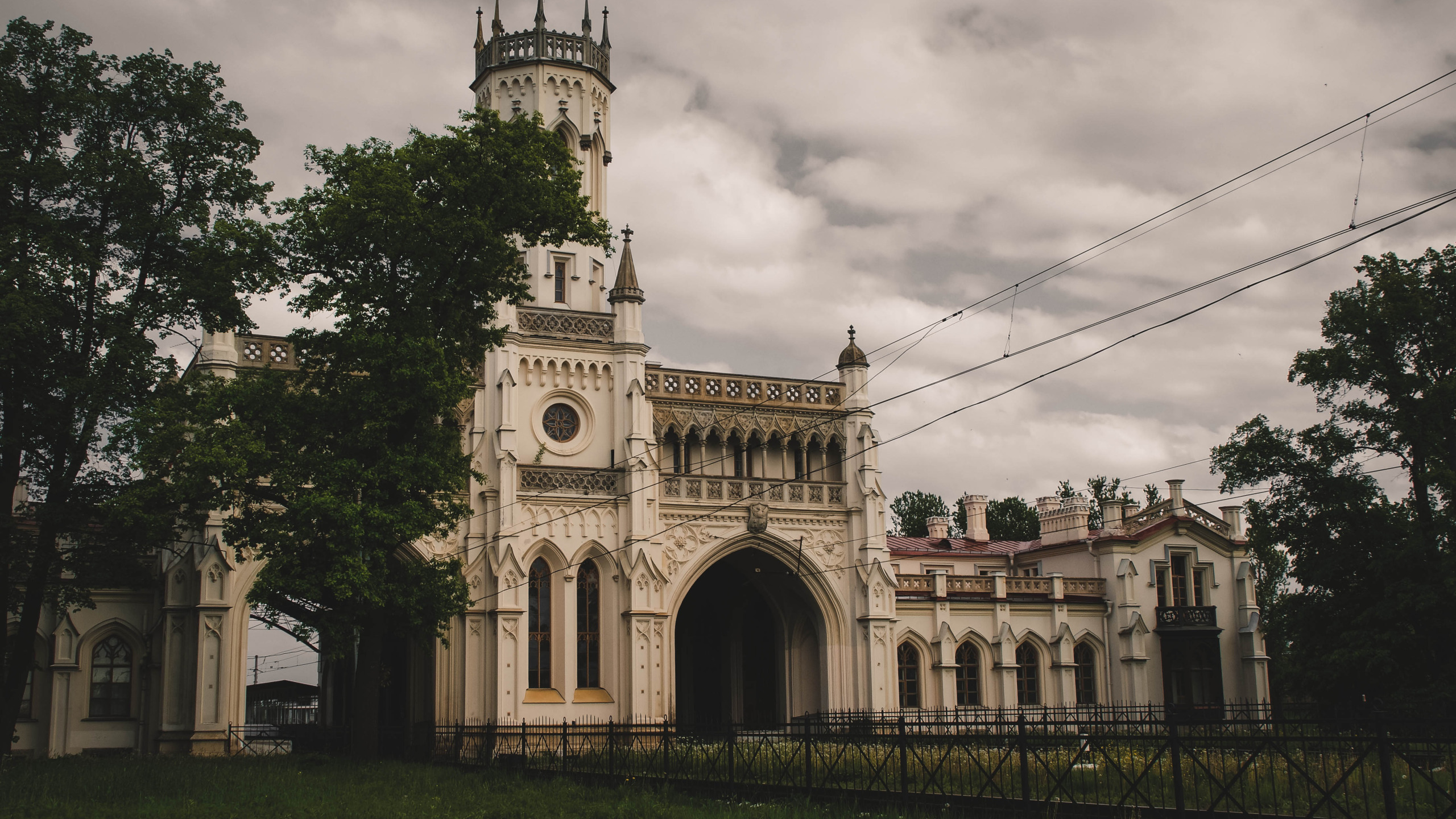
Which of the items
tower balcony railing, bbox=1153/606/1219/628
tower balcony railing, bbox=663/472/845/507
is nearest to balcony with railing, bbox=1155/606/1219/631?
tower balcony railing, bbox=1153/606/1219/628

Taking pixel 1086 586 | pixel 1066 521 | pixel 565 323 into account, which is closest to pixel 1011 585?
pixel 1086 586

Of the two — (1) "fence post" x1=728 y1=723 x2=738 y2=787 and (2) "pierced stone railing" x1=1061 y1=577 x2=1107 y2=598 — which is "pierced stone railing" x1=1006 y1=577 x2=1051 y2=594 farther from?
(1) "fence post" x1=728 y1=723 x2=738 y2=787

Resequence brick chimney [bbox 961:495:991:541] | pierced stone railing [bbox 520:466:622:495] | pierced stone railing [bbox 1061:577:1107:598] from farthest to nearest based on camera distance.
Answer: brick chimney [bbox 961:495:991:541], pierced stone railing [bbox 1061:577:1107:598], pierced stone railing [bbox 520:466:622:495]

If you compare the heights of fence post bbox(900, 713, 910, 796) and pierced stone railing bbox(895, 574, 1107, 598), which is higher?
pierced stone railing bbox(895, 574, 1107, 598)

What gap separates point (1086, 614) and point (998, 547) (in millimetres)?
7955

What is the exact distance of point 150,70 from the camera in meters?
24.9

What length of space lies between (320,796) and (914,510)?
196 ft

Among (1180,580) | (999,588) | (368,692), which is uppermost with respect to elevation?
(1180,580)

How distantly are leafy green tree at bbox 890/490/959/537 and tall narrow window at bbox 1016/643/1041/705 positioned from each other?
1238 inches

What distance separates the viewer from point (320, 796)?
711 inches

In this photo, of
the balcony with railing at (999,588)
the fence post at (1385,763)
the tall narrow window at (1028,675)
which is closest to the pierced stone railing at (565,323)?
the balcony with railing at (999,588)

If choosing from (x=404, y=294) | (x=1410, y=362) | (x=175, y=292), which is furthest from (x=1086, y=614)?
(x=175, y=292)

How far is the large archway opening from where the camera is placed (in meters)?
39.0

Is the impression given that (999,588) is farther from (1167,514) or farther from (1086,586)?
(1167,514)
